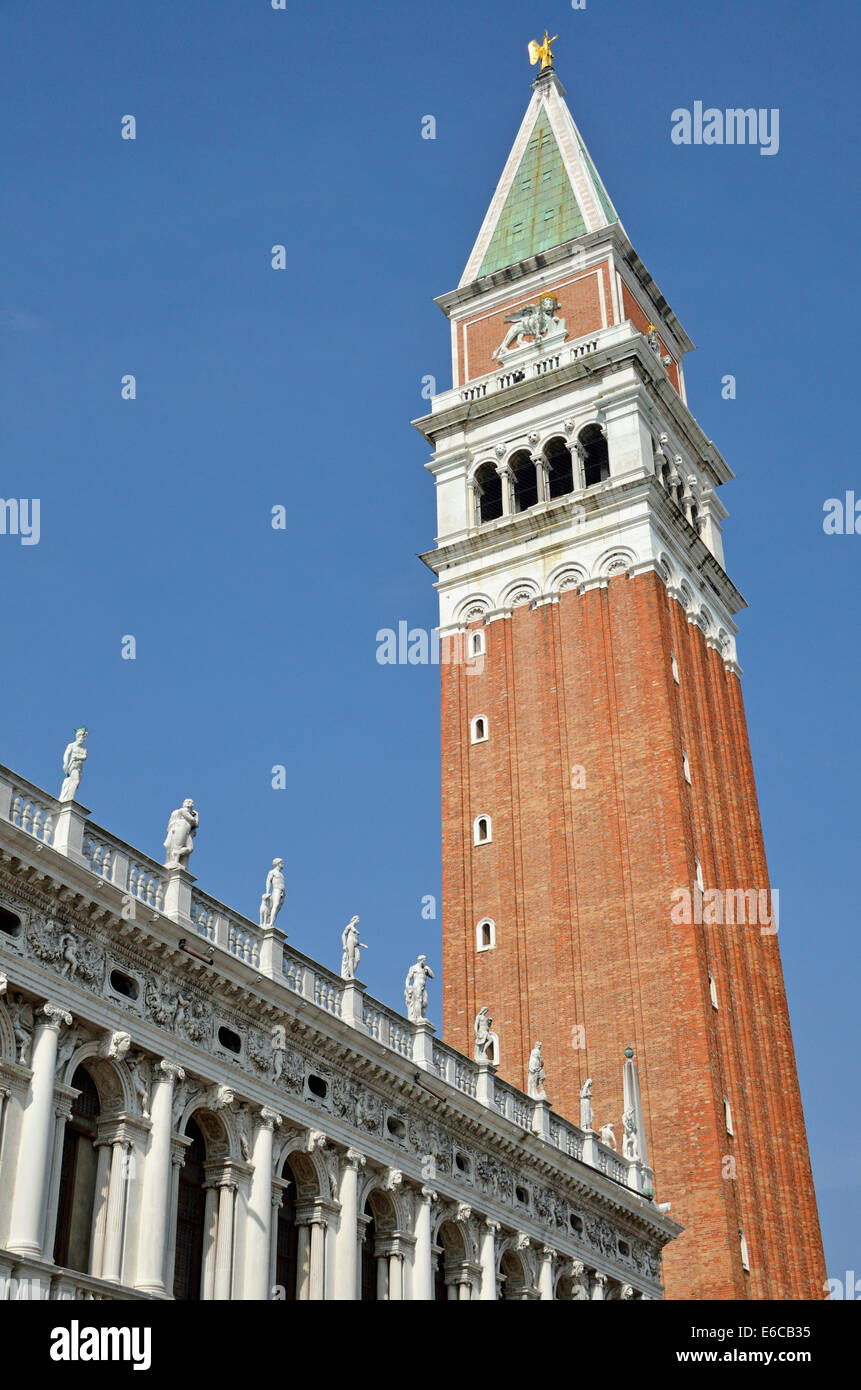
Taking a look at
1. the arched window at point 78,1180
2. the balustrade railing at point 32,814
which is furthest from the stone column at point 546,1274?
the balustrade railing at point 32,814

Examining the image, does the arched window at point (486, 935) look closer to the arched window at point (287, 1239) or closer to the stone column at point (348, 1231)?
the stone column at point (348, 1231)

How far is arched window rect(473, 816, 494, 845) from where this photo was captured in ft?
200

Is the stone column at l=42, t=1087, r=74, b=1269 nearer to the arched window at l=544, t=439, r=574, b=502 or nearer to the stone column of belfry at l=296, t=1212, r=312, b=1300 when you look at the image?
the stone column of belfry at l=296, t=1212, r=312, b=1300

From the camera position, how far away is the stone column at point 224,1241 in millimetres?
27406

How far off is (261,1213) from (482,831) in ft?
110

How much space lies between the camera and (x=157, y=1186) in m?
26.0

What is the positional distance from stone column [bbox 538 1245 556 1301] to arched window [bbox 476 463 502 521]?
3550cm

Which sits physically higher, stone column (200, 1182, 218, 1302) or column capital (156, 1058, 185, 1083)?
column capital (156, 1058, 185, 1083)

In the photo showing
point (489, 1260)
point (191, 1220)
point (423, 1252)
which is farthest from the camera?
point (489, 1260)

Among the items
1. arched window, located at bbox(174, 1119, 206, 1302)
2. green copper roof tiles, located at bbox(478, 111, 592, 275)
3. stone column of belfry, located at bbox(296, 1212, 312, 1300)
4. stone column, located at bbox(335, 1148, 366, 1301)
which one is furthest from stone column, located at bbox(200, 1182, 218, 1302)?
green copper roof tiles, located at bbox(478, 111, 592, 275)

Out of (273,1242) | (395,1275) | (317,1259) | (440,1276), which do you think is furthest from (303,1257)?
(440,1276)

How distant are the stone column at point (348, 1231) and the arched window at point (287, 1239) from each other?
2.73 ft

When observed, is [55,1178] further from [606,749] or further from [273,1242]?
[606,749]
